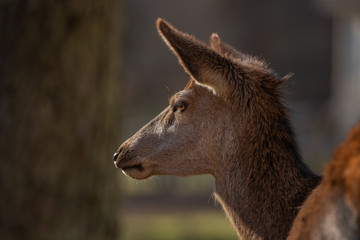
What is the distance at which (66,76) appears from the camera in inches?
273

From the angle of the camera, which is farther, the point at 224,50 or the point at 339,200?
Result: the point at 224,50

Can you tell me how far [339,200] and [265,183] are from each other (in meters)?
1.28

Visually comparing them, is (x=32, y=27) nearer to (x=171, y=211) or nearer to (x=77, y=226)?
(x=77, y=226)

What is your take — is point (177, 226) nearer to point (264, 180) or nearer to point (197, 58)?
point (264, 180)

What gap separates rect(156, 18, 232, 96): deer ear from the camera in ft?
14.6

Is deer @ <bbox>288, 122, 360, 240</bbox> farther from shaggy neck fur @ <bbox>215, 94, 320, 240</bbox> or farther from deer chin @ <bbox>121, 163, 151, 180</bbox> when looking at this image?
deer chin @ <bbox>121, 163, 151, 180</bbox>

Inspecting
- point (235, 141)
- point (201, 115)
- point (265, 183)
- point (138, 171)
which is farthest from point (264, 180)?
point (138, 171)

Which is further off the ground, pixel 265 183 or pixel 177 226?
pixel 177 226

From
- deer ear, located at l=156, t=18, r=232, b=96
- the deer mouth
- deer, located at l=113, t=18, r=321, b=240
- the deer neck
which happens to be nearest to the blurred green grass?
the deer mouth

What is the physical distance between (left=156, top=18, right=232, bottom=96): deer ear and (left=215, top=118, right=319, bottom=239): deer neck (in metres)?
0.41

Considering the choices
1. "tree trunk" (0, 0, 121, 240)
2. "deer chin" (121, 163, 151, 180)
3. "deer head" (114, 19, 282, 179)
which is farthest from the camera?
"tree trunk" (0, 0, 121, 240)

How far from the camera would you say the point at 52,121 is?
6891 millimetres

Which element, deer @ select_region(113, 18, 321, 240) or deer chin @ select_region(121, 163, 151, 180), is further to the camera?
deer chin @ select_region(121, 163, 151, 180)

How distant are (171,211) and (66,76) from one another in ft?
25.3
